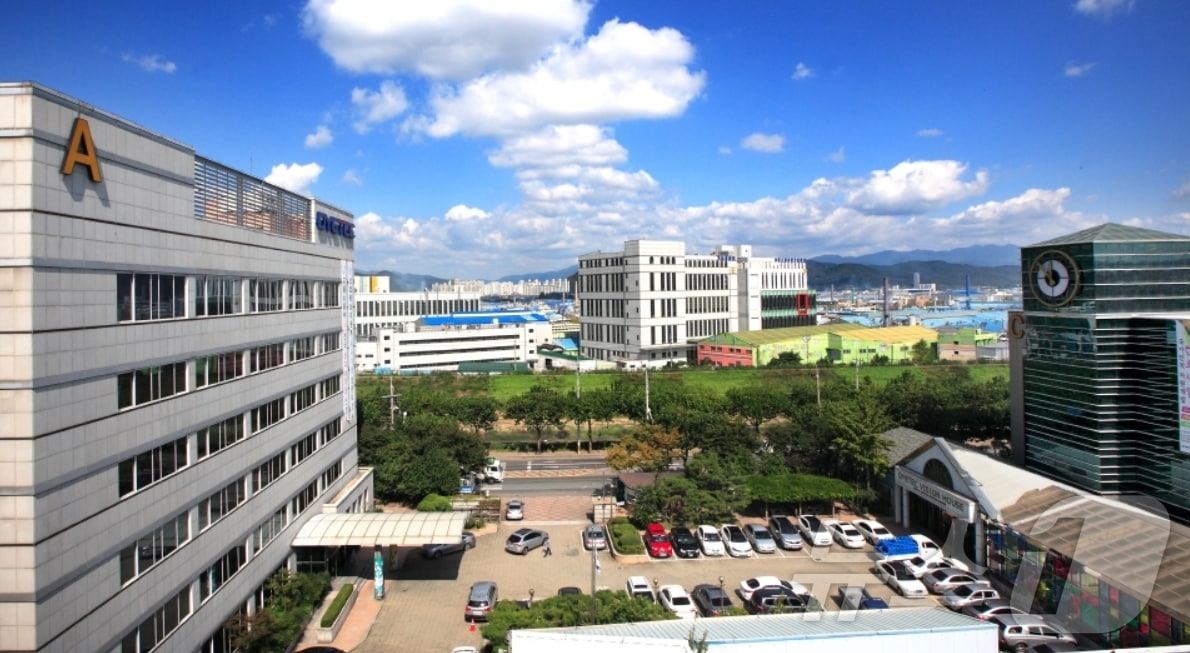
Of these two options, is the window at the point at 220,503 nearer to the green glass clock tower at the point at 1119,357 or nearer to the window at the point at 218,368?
the window at the point at 218,368

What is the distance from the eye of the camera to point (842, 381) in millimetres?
44156

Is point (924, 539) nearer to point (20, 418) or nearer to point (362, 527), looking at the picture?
point (362, 527)

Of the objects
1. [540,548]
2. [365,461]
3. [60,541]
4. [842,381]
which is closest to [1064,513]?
[540,548]

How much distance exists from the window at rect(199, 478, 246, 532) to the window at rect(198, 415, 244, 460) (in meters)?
0.79

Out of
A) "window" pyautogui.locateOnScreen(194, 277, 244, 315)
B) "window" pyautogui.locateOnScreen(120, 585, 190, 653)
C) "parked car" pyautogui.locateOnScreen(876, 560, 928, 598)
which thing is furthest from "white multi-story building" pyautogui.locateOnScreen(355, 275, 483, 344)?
"window" pyautogui.locateOnScreen(120, 585, 190, 653)

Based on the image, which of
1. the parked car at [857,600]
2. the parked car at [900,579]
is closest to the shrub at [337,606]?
the parked car at [857,600]

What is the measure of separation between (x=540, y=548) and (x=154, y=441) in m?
12.0

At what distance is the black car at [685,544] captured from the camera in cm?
2053

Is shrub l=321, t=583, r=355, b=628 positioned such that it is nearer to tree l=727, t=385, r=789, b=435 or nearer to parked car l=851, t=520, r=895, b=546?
parked car l=851, t=520, r=895, b=546

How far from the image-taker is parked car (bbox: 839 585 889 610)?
14898 mm

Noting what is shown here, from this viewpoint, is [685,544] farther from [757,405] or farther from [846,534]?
[757,405]

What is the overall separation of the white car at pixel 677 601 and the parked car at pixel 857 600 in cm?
313

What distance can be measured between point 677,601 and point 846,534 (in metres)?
6.96

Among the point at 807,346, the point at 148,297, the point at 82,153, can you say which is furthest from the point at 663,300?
the point at 82,153
